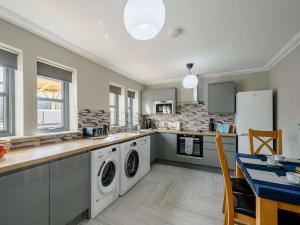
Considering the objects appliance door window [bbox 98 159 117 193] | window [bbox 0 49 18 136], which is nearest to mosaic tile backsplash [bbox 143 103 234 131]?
appliance door window [bbox 98 159 117 193]

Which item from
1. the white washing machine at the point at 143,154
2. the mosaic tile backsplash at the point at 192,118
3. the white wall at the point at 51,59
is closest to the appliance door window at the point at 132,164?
the white washing machine at the point at 143,154

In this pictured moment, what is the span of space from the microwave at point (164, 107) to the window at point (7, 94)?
2.96m

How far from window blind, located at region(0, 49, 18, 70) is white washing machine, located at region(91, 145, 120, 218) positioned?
137 centimetres

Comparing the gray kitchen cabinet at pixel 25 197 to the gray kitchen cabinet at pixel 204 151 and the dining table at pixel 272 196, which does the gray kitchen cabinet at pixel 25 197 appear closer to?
the dining table at pixel 272 196

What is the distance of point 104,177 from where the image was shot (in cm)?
190

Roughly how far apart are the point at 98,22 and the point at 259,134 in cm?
258

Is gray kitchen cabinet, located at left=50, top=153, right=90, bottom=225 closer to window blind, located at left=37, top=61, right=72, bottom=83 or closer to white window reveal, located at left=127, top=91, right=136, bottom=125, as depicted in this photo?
window blind, located at left=37, top=61, right=72, bottom=83

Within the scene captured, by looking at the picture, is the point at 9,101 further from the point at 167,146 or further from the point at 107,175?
the point at 167,146

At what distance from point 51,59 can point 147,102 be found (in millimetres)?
2578

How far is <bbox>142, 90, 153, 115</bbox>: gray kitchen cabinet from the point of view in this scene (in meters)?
4.11

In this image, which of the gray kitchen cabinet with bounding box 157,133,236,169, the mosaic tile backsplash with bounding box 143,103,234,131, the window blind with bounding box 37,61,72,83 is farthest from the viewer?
the mosaic tile backsplash with bounding box 143,103,234,131

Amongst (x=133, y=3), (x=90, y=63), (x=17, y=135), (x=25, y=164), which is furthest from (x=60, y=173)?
(x=90, y=63)

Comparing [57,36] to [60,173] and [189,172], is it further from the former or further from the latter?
[189,172]

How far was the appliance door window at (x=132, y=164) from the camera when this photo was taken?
2295mm
